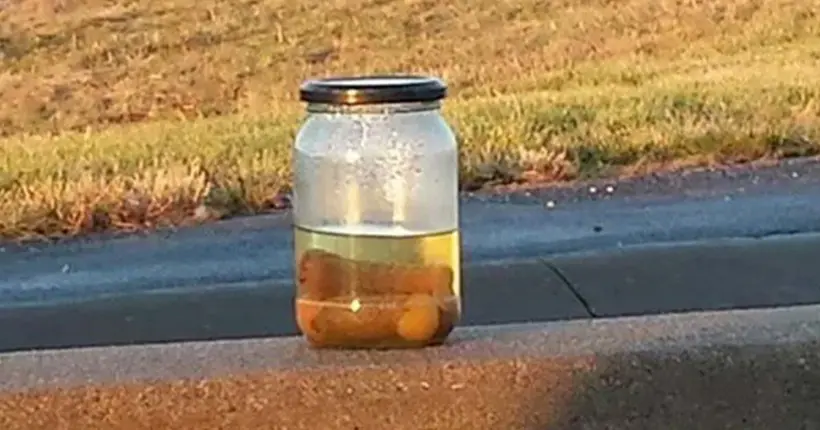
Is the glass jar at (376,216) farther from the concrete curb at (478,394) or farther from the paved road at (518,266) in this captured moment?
the paved road at (518,266)

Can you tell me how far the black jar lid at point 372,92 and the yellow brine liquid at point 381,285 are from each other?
212 mm

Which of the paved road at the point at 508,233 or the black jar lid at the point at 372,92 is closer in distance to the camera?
the black jar lid at the point at 372,92

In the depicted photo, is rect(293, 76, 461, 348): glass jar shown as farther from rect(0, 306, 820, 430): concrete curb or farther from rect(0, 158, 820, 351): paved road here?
rect(0, 158, 820, 351): paved road

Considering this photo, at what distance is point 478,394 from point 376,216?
0.35m

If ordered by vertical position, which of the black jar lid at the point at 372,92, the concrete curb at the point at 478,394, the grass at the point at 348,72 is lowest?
the grass at the point at 348,72

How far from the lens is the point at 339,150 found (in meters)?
3.05

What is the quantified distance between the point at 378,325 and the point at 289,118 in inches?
521

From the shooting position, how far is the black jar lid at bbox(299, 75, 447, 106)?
116 inches

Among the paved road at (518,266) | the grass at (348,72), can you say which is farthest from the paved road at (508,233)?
the grass at (348,72)

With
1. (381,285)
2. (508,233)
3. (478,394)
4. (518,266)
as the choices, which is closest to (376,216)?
(381,285)

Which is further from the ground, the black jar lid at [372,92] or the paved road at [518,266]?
the black jar lid at [372,92]

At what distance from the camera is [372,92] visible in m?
2.97

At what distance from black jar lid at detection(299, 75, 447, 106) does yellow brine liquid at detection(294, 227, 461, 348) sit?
0.70 ft

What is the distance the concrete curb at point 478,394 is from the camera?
9.53 ft
